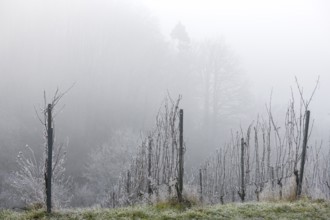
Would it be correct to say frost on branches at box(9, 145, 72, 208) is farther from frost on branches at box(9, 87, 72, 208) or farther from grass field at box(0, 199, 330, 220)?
grass field at box(0, 199, 330, 220)

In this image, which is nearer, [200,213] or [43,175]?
[200,213]

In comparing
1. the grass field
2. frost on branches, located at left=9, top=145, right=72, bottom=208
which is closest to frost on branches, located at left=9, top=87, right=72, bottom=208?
frost on branches, located at left=9, top=145, right=72, bottom=208

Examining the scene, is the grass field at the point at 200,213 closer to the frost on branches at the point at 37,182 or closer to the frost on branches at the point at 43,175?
the frost on branches at the point at 43,175

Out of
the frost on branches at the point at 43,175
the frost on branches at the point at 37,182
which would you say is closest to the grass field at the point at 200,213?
the frost on branches at the point at 43,175

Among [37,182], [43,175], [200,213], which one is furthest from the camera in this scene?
[37,182]

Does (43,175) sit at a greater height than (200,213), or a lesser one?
greater

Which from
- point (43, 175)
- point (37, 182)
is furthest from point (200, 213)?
point (37, 182)

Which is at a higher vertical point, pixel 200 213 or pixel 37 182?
pixel 37 182

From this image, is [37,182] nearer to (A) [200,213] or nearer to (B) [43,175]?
(B) [43,175]

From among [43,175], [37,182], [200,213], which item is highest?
Answer: [43,175]

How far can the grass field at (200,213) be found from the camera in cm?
703

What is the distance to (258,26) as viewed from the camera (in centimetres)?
12319

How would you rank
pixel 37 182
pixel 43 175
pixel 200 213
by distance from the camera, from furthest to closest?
pixel 37 182 → pixel 43 175 → pixel 200 213

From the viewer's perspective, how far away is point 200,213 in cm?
727
